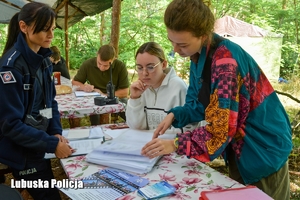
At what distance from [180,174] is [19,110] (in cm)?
90

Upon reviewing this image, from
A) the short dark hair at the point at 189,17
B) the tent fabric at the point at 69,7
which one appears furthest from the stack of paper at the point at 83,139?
the tent fabric at the point at 69,7

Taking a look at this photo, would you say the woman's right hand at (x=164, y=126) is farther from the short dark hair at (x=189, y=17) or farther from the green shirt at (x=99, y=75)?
the green shirt at (x=99, y=75)

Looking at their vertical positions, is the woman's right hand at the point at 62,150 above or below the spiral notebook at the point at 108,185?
above

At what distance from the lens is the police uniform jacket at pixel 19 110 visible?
1447 millimetres

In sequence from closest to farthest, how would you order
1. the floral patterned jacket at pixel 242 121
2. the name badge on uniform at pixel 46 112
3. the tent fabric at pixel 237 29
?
1. the floral patterned jacket at pixel 242 121
2. the name badge on uniform at pixel 46 112
3. the tent fabric at pixel 237 29

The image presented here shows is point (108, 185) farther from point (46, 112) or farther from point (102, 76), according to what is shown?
point (102, 76)

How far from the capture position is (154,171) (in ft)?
4.08

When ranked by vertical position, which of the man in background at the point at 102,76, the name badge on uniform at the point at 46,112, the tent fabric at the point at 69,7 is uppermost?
the tent fabric at the point at 69,7

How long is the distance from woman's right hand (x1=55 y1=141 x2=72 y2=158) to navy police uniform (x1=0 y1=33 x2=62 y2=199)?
0.09ft

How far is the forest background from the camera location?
7.32 metres

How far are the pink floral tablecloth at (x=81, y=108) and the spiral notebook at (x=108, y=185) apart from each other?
1281 mm

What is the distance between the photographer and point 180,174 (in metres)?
1.22

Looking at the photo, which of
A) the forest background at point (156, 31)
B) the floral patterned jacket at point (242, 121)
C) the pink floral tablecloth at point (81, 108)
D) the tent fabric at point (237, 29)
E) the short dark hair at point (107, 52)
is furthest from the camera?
the tent fabric at point (237, 29)

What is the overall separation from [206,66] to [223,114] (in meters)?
0.26
